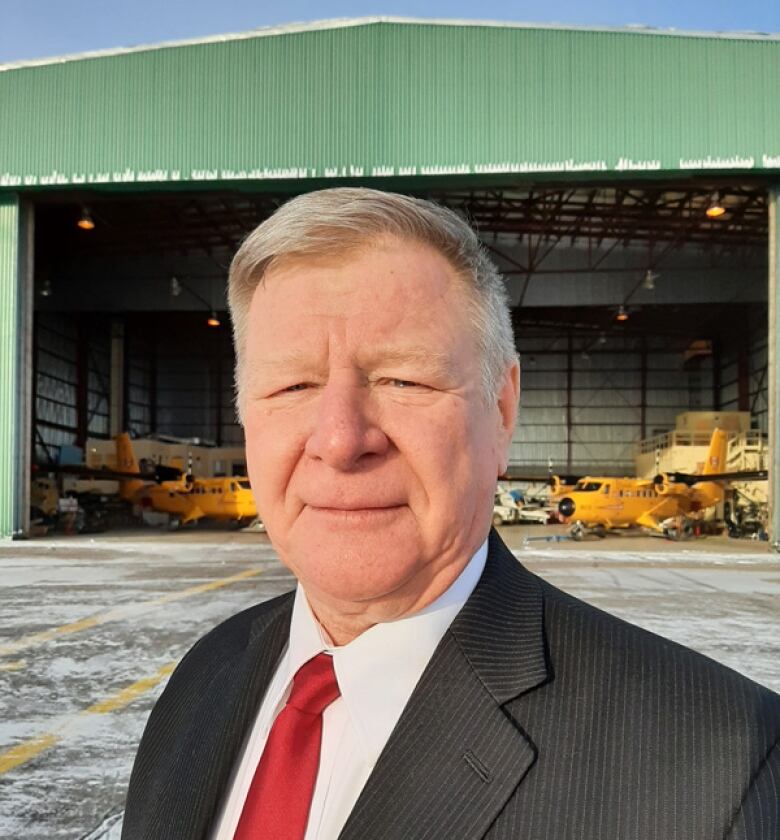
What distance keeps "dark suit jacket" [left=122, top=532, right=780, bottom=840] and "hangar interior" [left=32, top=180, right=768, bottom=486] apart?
63.8ft

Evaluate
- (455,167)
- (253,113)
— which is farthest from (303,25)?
(455,167)

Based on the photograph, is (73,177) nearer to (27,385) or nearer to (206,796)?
(27,385)

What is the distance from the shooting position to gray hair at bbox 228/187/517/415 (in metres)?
1.24

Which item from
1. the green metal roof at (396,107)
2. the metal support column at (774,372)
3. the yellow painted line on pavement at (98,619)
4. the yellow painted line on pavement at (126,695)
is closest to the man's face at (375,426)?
the yellow painted line on pavement at (126,695)

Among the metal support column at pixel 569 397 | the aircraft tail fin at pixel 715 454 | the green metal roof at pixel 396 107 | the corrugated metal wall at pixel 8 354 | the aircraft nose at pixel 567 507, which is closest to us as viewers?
the green metal roof at pixel 396 107

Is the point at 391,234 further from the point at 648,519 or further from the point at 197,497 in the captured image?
the point at 197,497

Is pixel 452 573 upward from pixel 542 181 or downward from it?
downward

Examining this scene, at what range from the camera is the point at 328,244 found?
1.24 m

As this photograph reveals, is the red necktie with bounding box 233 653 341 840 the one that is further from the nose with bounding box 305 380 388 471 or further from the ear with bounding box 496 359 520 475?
the ear with bounding box 496 359 520 475

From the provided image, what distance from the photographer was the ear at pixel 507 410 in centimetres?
136

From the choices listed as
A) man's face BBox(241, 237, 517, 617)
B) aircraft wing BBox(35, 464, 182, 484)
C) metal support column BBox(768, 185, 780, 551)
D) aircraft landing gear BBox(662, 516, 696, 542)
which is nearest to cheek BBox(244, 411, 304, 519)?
man's face BBox(241, 237, 517, 617)

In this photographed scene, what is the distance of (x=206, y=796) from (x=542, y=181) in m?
19.4

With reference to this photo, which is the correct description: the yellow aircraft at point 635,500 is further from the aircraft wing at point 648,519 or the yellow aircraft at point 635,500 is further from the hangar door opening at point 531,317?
the hangar door opening at point 531,317

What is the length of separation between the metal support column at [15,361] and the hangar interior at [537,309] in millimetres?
1321
